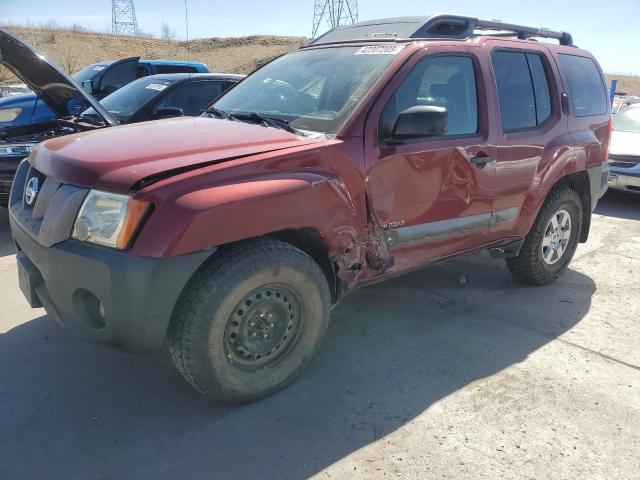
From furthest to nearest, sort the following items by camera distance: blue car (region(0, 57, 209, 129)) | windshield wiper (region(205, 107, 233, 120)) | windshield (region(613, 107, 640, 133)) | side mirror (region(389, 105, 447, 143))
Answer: windshield (region(613, 107, 640, 133)) → blue car (region(0, 57, 209, 129)) → windshield wiper (region(205, 107, 233, 120)) → side mirror (region(389, 105, 447, 143))

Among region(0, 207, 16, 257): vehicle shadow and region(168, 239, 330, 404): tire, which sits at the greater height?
region(168, 239, 330, 404): tire

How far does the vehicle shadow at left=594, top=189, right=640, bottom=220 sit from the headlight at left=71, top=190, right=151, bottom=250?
22.7 feet

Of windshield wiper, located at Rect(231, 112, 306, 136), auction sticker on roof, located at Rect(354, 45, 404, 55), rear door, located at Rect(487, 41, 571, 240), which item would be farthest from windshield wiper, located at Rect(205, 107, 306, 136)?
rear door, located at Rect(487, 41, 571, 240)

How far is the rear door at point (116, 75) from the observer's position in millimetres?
9539

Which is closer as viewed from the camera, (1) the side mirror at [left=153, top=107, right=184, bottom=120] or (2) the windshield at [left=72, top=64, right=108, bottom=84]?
(1) the side mirror at [left=153, top=107, right=184, bottom=120]

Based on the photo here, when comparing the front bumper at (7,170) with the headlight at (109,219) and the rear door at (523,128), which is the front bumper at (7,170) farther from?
the rear door at (523,128)

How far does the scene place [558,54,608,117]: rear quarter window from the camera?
441cm

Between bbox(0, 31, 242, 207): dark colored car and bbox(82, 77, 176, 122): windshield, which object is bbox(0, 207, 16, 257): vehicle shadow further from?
bbox(82, 77, 176, 122): windshield

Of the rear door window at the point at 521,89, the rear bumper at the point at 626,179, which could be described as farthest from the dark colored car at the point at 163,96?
the rear bumper at the point at 626,179

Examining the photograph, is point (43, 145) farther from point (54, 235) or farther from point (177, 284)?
point (177, 284)

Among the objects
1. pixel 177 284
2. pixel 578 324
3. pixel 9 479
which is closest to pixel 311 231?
pixel 177 284

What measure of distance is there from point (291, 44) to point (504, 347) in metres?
46.7

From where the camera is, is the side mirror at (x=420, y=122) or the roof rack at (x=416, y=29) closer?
the side mirror at (x=420, y=122)

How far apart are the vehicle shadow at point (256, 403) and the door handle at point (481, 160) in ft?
3.76
